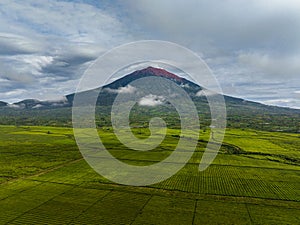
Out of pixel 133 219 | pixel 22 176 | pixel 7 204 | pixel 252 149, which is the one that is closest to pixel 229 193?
pixel 133 219

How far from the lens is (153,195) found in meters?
32.9

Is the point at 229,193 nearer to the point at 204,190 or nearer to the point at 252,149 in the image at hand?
the point at 204,190

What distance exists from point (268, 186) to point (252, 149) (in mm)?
33515

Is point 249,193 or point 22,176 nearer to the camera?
point 249,193

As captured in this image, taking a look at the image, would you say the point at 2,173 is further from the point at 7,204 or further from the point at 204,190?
the point at 204,190

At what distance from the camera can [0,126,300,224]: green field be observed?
87.1 feet

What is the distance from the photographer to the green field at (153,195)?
26.6 metres

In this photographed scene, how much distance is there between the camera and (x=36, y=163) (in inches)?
1999

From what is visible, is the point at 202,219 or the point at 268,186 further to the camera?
the point at 268,186

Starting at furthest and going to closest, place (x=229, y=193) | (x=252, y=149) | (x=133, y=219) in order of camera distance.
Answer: (x=252, y=149), (x=229, y=193), (x=133, y=219)

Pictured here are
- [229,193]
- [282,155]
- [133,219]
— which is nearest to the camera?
[133,219]

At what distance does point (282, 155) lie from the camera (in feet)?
203

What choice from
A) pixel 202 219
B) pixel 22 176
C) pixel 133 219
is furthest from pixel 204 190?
pixel 22 176

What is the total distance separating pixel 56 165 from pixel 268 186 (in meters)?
34.2
